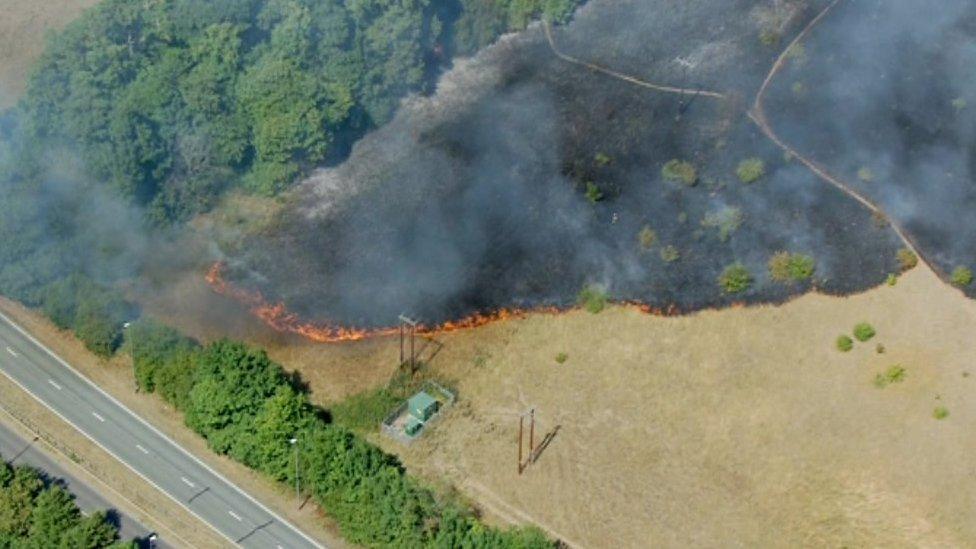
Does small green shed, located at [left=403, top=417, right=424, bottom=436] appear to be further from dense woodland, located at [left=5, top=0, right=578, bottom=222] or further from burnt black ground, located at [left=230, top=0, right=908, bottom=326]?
dense woodland, located at [left=5, top=0, right=578, bottom=222]

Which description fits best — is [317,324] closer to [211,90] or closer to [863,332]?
[211,90]

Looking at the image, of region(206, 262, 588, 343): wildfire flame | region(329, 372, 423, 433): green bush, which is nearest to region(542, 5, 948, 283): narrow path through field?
region(206, 262, 588, 343): wildfire flame

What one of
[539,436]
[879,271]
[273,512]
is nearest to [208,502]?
[273,512]

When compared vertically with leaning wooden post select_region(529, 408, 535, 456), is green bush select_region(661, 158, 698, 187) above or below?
above

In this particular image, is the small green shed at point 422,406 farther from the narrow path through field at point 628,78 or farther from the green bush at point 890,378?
the narrow path through field at point 628,78

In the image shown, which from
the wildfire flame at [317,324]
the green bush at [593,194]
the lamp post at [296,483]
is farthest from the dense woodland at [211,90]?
the lamp post at [296,483]

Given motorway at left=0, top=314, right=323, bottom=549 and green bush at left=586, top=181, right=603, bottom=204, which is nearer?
motorway at left=0, top=314, right=323, bottom=549
